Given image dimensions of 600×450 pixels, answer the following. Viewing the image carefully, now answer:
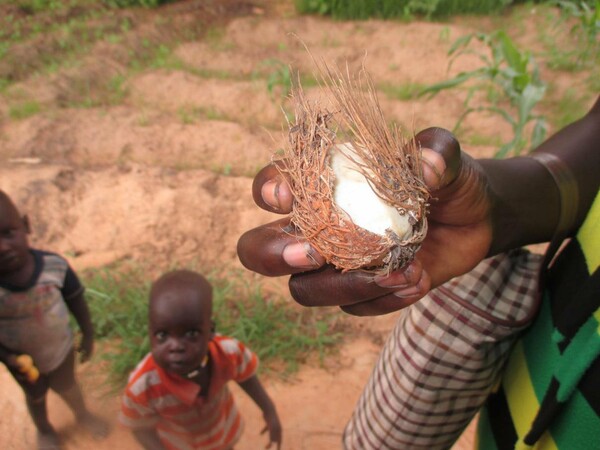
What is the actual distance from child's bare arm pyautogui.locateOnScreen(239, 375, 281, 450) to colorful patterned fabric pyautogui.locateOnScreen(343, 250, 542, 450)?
0.76m

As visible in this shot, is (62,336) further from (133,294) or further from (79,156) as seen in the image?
(79,156)

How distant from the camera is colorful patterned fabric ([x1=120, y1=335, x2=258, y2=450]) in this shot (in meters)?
1.74

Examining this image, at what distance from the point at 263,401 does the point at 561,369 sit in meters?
1.30

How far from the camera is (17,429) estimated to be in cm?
244

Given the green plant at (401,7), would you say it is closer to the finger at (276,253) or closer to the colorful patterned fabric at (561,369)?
the colorful patterned fabric at (561,369)

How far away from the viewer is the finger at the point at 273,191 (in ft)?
3.22

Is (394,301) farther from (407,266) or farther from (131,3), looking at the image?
(131,3)

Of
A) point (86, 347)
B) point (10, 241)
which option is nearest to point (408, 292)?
point (10, 241)

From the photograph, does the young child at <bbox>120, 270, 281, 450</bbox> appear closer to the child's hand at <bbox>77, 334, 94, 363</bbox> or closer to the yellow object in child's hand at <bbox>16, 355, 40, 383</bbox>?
the yellow object in child's hand at <bbox>16, 355, 40, 383</bbox>

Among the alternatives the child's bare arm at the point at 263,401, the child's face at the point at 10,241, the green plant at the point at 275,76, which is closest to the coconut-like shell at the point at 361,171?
the child's bare arm at the point at 263,401

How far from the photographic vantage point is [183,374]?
68.7 inches

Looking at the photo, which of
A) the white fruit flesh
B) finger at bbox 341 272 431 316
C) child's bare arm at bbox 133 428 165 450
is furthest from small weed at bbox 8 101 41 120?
finger at bbox 341 272 431 316

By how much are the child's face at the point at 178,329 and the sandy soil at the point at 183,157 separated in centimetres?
93

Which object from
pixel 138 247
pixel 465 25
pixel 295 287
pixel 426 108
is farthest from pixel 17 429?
pixel 465 25
